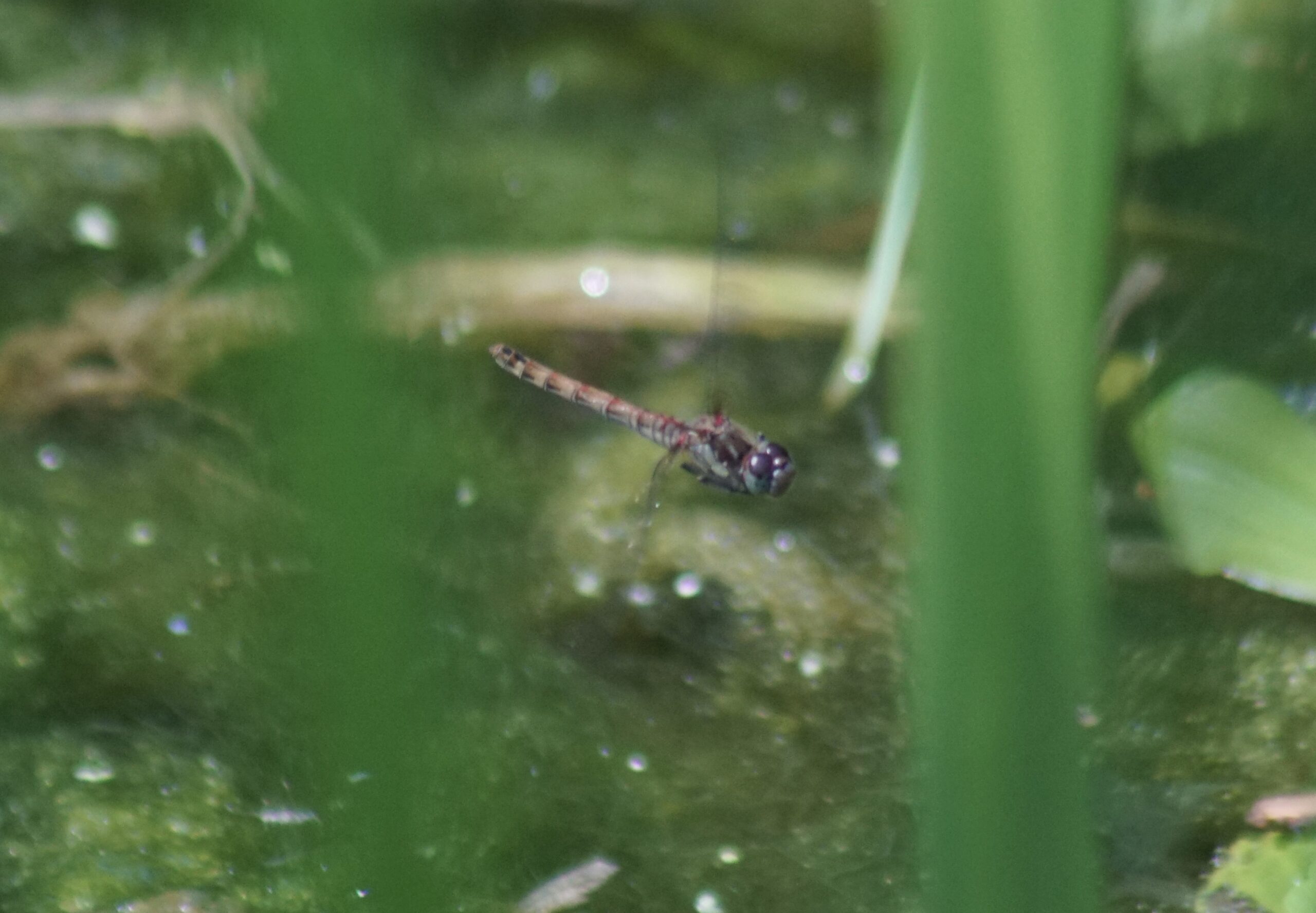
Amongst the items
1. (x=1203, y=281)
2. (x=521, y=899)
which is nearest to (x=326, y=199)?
(x=521, y=899)

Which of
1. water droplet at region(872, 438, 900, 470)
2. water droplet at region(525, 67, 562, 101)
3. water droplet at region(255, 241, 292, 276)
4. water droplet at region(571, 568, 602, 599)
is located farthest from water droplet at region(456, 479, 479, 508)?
water droplet at region(255, 241, 292, 276)

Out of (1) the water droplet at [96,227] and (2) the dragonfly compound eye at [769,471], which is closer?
(2) the dragonfly compound eye at [769,471]

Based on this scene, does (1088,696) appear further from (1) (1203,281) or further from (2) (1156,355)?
(1) (1203,281)

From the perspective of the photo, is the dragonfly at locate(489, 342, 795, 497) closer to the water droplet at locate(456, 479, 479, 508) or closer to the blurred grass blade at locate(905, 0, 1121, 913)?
the water droplet at locate(456, 479, 479, 508)

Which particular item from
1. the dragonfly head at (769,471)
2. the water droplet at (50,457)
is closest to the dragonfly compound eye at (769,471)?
the dragonfly head at (769,471)

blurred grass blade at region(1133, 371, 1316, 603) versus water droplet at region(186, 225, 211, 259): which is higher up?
water droplet at region(186, 225, 211, 259)

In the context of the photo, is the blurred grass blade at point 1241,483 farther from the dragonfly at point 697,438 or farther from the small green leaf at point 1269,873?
the dragonfly at point 697,438
